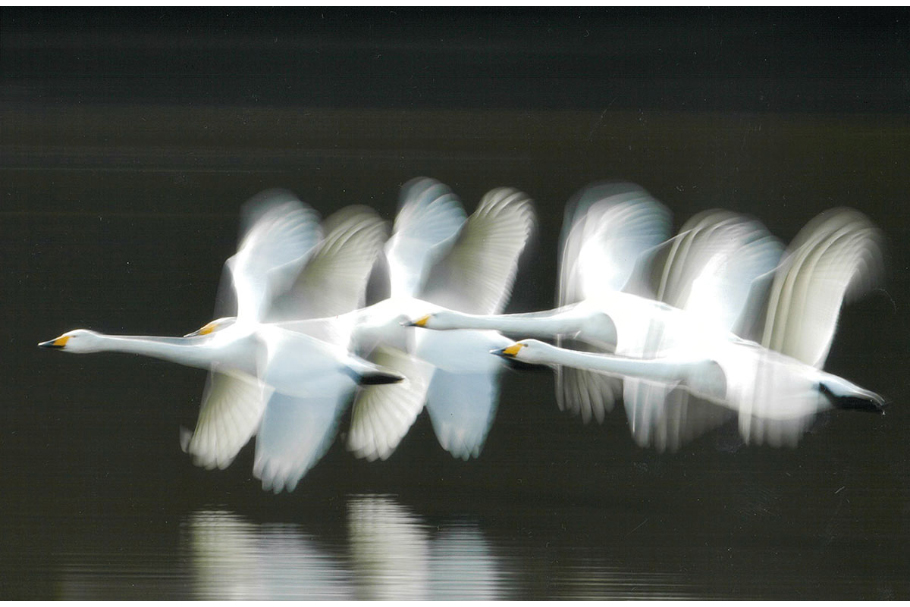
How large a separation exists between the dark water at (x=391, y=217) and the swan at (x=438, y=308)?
0.04 metres

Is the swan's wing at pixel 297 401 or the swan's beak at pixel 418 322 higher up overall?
the swan's beak at pixel 418 322

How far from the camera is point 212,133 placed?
190 centimetres

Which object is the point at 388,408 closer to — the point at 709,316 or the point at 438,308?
the point at 438,308

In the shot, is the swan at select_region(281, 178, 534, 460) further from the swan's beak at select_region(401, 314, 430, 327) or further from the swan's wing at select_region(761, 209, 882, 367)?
the swan's wing at select_region(761, 209, 882, 367)

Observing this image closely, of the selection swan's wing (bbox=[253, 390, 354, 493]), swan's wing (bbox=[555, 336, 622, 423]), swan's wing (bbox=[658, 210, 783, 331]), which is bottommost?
swan's wing (bbox=[253, 390, 354, 493])

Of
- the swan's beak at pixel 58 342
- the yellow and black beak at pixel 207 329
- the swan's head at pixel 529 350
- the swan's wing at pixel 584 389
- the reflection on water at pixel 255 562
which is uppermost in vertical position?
the yellow and black beak at pixel 207 329

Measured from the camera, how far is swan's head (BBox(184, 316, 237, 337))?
1.86 m

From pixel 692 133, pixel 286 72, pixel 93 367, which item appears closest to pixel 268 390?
pixel 93 367

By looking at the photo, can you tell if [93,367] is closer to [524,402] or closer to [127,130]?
[127,130]

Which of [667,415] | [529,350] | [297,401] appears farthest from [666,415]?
[297,401]

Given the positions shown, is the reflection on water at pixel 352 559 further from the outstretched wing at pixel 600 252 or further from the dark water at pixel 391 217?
the outstretched wing at pixel 600 252

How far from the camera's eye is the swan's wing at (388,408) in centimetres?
187

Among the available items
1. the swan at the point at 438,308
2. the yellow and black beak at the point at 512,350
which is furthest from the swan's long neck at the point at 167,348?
the yellow and black beak at the point at 512,350

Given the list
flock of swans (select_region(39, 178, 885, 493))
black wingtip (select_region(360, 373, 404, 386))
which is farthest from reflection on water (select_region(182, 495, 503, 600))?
black wingtip (select_region(360, 373, 404, 386))
